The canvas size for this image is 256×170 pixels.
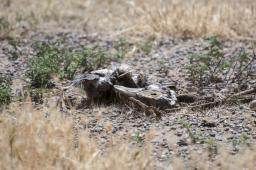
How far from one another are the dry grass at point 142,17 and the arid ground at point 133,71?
0.01 m

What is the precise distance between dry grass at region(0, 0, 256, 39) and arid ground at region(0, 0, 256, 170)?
0.01 metres

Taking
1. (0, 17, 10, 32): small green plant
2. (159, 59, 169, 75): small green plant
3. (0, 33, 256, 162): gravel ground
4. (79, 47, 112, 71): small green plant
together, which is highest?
(0, 17, 10, 32): small green plant

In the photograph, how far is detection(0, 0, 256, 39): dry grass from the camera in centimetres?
728

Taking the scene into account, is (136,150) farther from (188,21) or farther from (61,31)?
(61,31)

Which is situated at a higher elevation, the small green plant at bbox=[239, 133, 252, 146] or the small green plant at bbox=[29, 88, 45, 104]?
the small green plant at bbox=[29, 88, 45, 104]

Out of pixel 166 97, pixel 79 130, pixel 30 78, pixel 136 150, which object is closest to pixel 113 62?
pixel 30 78

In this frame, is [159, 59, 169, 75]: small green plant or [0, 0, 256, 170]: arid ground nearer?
[0, 0, 256, 170]: arid ground

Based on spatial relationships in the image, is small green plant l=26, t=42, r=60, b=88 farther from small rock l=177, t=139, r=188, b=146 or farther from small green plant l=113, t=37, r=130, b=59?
small rock l=177, t=139, r=188, b=146

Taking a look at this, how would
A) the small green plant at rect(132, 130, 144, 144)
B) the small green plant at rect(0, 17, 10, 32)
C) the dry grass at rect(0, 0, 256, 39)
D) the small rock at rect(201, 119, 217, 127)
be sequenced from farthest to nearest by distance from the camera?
1. the dry grass at rect(0, 0, 256, 39)
2. the small green plant at rect(0, 17, 10, 32)
3. the small rock at rect(201, 119, 217, 127)
4. the small green plant at rect(132, 130, 144, 144)

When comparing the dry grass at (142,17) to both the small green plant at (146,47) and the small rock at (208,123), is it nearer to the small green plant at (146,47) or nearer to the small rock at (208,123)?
the small green plant at (146,47)

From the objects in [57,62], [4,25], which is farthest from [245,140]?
[4,25]

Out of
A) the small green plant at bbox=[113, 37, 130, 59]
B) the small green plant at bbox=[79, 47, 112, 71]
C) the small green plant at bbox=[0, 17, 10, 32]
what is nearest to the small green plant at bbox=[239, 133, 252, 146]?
the small green plant at bbox=[79, 47, 112, 71]

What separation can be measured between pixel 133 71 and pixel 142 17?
278 centimetres

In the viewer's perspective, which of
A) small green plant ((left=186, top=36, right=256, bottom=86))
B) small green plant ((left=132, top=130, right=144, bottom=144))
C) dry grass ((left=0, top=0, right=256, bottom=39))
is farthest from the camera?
dry grass ((left=0, top=0, right=256, bottom=39))
